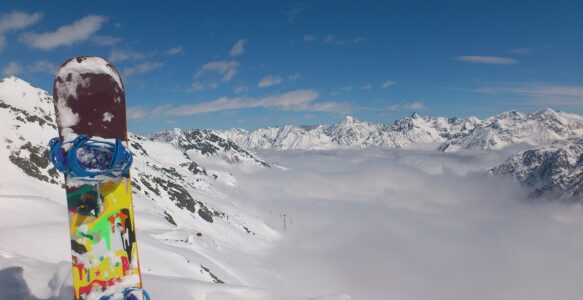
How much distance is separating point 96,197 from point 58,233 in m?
18.5

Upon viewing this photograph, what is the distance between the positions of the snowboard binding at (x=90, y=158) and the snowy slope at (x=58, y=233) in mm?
4990

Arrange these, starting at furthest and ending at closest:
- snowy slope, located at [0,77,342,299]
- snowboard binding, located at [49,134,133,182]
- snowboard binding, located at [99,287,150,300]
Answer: snowy slope, located at [0,77,342,299] < snowboard binding, located at [99,287,150,300] < snowboard binding, located at [49,134,133,182]

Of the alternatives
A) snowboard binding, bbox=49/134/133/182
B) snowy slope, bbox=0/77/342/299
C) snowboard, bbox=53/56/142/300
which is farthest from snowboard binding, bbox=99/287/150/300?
snowy slope, bbox=0/77/342/299

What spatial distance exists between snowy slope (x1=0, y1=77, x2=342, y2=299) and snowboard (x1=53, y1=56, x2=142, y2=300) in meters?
3.85

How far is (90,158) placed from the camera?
6840mm

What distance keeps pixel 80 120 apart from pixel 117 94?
0.85 m

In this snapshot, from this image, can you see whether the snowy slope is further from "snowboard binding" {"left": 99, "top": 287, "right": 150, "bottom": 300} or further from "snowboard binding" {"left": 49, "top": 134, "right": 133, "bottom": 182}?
"snowboard binding" {"left": 49, "top": 134, "right": 133, "bottom": 182}

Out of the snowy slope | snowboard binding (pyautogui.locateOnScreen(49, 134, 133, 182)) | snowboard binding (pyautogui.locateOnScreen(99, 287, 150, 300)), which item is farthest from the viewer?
the snowy slope

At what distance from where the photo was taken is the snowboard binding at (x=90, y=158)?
262 inches

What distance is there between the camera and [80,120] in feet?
24.4

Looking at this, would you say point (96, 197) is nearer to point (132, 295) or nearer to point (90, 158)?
point (90, 158)

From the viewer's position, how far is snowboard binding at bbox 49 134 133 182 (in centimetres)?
665

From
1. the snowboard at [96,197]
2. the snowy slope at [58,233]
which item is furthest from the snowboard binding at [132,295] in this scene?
the snowy slope at [58,233]

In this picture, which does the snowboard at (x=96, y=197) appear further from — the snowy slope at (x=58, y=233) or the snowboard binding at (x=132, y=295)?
the snowy slope at (x=58, y=233)
